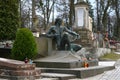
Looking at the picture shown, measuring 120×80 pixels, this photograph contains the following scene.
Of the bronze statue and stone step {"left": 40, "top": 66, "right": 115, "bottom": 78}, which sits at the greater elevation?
the bronze statue

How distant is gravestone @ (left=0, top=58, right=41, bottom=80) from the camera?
32.1 ft

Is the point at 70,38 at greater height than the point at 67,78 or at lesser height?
greater

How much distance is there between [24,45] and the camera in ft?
45.2

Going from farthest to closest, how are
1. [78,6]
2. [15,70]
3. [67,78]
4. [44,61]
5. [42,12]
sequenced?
[42,12] → [78,6] → [44,61] → [67,78] → [15,70]

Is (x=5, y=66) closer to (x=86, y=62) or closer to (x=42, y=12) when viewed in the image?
(x=86, y=62)

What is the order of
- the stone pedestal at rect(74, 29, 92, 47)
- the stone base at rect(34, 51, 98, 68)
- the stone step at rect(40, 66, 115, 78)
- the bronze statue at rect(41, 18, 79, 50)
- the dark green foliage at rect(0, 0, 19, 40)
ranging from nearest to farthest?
the stone step at rect(40, 66, 115, 78) < the stone base at rect(34, 51, 98, 68) < the bronze statue at rect(41, 18, 79, 50) < the dark green foliage at rect(0, 0, 19, 40) < the stone pedestal at rect(74, 29, 92, 47)

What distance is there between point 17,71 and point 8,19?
841cm

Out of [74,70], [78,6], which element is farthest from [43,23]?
[74,70]

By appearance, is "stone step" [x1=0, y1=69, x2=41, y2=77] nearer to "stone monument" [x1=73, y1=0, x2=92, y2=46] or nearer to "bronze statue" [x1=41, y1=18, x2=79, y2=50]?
"bronze statue" [x1=41, y1=18, x2=79, y2=50]

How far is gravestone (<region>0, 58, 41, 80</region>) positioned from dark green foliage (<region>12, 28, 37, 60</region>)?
3418 mm

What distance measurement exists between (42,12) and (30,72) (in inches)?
1463

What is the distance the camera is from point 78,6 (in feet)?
80.7

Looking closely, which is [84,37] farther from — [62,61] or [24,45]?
[62,61]

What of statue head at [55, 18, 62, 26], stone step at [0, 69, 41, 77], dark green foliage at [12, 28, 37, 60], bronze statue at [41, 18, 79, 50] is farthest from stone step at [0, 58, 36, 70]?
statue head at [55, 18, 62, 26]
